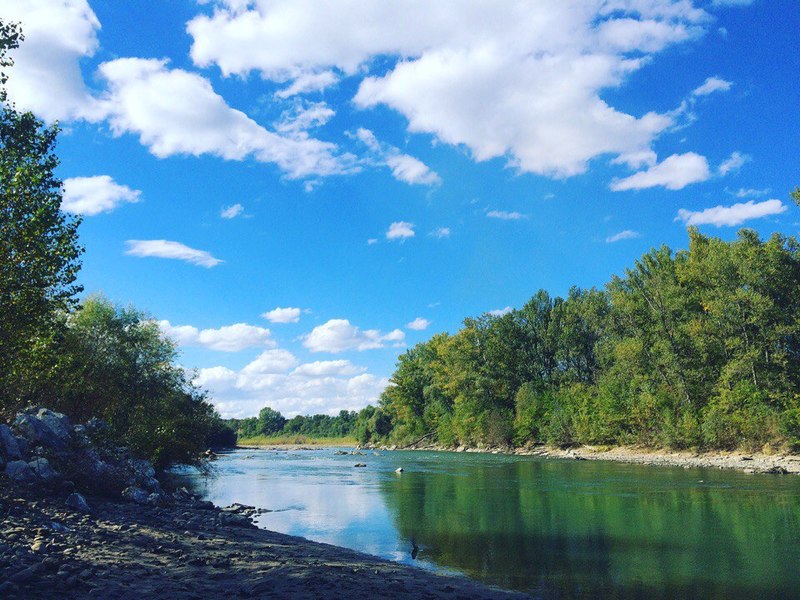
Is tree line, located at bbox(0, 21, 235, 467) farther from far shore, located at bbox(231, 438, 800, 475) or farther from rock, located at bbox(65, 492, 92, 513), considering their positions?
far shore, located at bbox(231, 438, 800, 475)

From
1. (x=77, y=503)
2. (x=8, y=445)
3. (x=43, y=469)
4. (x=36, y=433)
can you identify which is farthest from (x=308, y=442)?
(x=77, y=503)

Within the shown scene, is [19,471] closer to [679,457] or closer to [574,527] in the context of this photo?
[574,527]

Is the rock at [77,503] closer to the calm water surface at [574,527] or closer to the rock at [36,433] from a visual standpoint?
the rock at [36,433]

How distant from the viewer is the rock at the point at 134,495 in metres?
22.6

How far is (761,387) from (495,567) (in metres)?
55.3

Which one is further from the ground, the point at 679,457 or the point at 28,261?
the point at 28,261

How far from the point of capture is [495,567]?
16875 mm

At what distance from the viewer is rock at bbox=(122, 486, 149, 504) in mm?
22625

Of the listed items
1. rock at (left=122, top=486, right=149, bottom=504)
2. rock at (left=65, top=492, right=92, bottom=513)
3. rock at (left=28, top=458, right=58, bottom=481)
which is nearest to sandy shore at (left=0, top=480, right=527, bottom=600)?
rock at (left=65, top=492, right=92, bottom=513)

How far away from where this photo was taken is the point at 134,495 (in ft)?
74.7

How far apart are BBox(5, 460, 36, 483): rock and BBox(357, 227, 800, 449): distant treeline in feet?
197

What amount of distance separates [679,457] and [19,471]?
65.5 m

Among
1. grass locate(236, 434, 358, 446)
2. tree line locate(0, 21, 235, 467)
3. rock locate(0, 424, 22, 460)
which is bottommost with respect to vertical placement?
grass locate(236, 434, 358, 446)

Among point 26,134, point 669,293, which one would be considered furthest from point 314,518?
point 669,293
